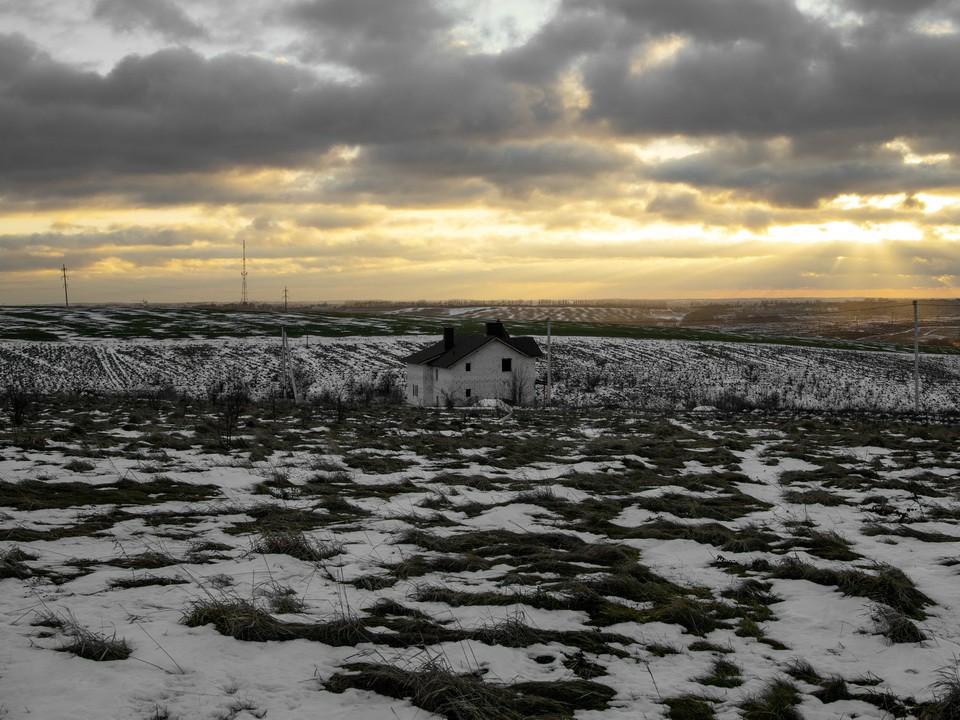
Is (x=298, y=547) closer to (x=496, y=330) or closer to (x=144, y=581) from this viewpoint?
(x=144, y=581)

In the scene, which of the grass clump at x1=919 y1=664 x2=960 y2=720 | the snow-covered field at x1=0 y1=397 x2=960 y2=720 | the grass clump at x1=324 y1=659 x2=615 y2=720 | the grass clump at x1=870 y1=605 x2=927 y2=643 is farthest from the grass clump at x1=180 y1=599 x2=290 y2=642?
the grass clump at x1=870 y1=605 x2=927 y2=643

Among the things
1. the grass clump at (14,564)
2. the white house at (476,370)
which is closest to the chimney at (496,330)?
the white house at (476,370)

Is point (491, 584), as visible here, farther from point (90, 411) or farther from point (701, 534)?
point (90, 411)

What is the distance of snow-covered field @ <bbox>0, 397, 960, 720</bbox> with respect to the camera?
5.16 metres

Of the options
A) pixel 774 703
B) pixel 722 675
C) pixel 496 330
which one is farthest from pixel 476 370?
pixel 774 703

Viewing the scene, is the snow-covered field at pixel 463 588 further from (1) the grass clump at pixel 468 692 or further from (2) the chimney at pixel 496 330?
(2) the chimney at pixel 496 330

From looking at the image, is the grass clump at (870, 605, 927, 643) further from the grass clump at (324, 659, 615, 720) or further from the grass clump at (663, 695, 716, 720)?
the grass clump at (324, 659, 615, 720)

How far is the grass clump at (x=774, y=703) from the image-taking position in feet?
16.6

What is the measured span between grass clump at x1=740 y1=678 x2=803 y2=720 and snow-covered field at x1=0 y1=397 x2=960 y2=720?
3cm

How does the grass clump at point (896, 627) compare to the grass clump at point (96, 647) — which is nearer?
the grass clump at point (96, 647)

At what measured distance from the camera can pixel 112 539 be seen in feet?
29.3

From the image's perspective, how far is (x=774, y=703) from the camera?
17.2ft

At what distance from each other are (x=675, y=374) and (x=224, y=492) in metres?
55.2

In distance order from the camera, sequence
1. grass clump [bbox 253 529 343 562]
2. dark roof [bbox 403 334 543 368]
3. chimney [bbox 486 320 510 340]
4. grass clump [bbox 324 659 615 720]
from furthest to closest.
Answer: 1. chimney [bbox 486 320 510 340]
2. dark roof [bbox 403 334 543 368]
3. grass clump [bbox 253 529 343 562]
4. grass clump [bbox 324 659 615 720]
